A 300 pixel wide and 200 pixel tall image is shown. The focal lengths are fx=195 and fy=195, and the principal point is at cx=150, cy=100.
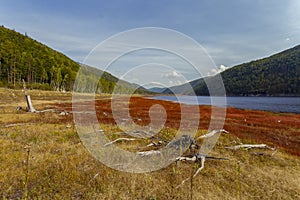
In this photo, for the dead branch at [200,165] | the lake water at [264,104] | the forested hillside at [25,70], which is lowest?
the dead branch at [200,165]

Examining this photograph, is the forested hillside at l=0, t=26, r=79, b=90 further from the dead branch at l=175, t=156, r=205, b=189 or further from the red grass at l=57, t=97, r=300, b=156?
the dead branch at l=175, t=156, r=205, b=189

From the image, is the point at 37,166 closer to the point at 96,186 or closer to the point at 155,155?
the point at 96,186

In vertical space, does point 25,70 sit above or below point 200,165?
above

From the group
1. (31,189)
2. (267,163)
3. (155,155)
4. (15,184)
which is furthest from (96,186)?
(267,163)

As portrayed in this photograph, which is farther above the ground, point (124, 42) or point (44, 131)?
point (124, 42)

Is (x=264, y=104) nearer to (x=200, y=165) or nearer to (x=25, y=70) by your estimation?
(x=200, y=165)

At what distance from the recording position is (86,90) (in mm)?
133750

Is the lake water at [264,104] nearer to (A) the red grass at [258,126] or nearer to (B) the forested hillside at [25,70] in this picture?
(A) the red grass at [258,126]

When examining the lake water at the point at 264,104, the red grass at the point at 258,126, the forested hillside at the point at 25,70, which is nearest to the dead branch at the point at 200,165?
the red grass at the point at 258,126

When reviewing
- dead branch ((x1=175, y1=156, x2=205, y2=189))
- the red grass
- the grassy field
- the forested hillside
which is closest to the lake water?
the red grass

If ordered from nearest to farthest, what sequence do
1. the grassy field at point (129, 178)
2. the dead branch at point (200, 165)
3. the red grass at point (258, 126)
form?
1. the grassy field at point (129, 178)
2. the dead branch at point (200, 165)
3. the red grass at point (258, 126)

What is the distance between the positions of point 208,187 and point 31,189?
18.8 feet

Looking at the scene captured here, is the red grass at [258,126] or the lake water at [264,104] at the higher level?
the lake water at [264,104]

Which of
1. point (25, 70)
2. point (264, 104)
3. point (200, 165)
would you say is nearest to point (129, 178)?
point (200, 165)
